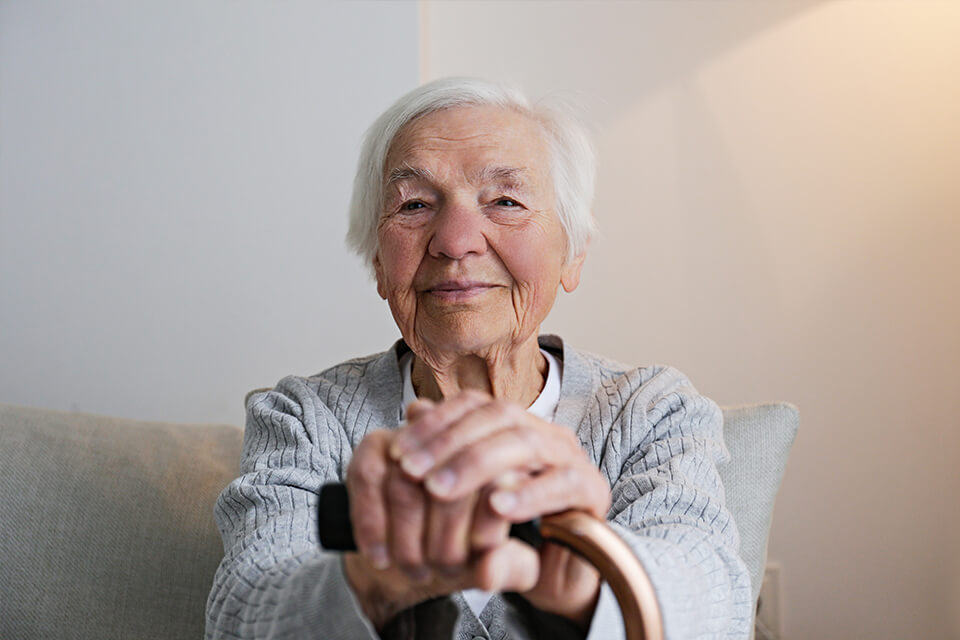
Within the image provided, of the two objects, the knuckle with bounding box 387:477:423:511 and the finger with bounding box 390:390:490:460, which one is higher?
the finger with bounding box 390:390:490:460

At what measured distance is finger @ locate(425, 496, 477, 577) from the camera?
67 centimetres

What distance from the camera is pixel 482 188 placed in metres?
1.35

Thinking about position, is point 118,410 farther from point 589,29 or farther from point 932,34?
point 932,34

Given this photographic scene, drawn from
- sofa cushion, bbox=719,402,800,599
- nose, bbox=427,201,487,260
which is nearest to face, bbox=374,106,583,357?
nose, bbox=427,201,487,260

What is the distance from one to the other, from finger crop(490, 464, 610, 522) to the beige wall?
152 centimetres

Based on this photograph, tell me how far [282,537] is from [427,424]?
1.53 ft

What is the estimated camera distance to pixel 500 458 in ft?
2.26

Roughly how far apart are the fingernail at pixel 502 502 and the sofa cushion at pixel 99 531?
95 centimetres

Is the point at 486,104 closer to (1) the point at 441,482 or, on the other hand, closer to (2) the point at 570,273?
(2) the point at 570,273

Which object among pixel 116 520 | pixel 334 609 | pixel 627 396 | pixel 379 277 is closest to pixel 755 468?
pixel 627 396

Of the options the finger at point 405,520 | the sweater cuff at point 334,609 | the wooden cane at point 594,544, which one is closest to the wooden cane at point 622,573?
the wooden cane at point 594,544

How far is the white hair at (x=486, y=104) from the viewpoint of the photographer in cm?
141

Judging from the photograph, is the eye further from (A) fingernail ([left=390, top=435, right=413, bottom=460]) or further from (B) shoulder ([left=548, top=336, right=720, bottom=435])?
(A) fingernail ([left=390, top=435, right=413, bottom=460])

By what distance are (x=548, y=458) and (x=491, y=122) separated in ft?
2.51
